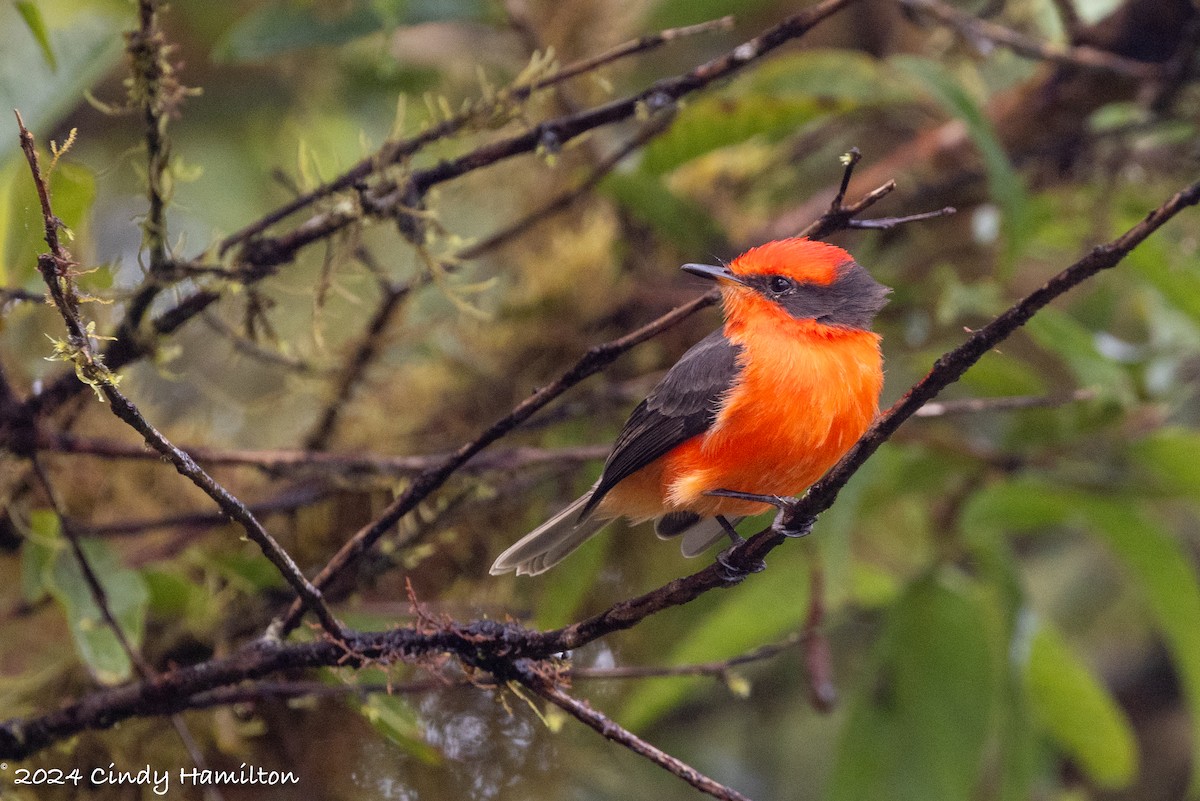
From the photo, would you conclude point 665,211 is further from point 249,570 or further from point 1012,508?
point 249,570

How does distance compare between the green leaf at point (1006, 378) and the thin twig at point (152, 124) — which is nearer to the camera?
the thin twig at point (152, 124)

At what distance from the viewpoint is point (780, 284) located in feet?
6.77

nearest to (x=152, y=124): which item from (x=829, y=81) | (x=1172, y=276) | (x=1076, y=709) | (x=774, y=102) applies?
(x=774, y=102)

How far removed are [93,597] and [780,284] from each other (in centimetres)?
153

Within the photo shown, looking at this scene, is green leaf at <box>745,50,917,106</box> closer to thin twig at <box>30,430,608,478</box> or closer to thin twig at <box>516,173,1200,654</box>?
thin twig at <box>30,430,608,478</box>

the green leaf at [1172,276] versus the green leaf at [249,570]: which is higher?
the green leaf at [249,570]

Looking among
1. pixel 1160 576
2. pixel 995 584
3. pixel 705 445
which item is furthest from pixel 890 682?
pixel 705 445

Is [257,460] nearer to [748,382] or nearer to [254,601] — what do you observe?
[254,601]

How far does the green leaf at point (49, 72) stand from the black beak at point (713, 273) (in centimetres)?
144

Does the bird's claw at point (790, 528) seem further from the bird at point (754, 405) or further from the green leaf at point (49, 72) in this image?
the green leaf at point (49, 72)

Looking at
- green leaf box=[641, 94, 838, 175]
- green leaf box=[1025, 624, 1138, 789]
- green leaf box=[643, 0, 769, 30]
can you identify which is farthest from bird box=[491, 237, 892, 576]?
green leaf box=[643, 0, 769, 30]

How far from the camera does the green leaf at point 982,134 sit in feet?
9.39

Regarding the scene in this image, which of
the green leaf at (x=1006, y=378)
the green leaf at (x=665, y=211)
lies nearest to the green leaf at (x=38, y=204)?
the green leaf at (x=665, y=211)

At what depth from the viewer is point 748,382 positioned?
195cm
